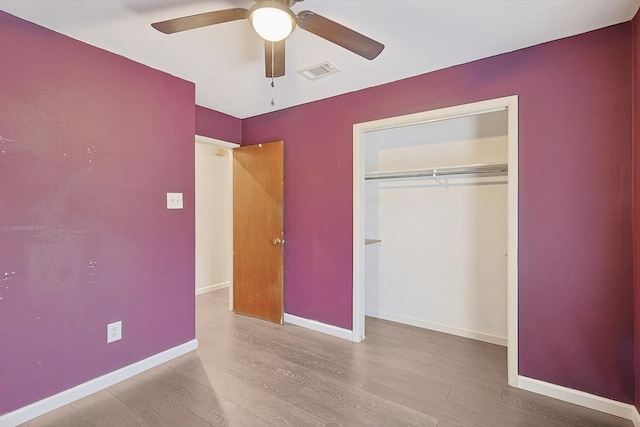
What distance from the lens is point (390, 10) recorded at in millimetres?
1688

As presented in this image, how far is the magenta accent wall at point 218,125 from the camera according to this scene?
10.6 feet

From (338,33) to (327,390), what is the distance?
87.0 inches

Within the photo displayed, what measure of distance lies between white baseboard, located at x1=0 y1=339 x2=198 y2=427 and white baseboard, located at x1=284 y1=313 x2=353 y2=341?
1064 mm

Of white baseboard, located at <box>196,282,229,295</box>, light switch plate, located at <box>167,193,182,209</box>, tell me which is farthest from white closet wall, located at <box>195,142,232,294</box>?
light switch plate, located at <box>167,193,182,209</box>

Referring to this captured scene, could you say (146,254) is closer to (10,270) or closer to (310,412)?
(10,270)

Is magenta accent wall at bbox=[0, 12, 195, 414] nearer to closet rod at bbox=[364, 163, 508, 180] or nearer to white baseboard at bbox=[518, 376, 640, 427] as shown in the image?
closet rod at bbox=[364, 163, 508, 180]

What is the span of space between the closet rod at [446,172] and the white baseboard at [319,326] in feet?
5.44

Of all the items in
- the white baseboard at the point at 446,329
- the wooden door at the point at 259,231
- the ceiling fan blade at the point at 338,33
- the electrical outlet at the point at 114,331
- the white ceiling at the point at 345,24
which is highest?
the white ceiling at the point at 345,24

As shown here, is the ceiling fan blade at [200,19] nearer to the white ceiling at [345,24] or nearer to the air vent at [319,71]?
the white ceiling at [345,24]

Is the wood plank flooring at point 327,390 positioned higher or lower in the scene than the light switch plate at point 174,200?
lower

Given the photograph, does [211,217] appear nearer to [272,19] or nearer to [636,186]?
[272,19]


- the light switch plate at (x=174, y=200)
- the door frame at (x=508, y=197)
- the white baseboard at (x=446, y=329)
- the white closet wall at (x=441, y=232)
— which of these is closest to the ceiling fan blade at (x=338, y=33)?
the door frame at (x=508, y=197)

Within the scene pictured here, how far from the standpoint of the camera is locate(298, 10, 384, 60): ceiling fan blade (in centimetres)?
145

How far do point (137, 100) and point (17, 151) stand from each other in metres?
0.84
